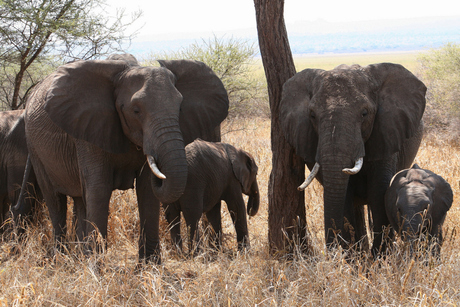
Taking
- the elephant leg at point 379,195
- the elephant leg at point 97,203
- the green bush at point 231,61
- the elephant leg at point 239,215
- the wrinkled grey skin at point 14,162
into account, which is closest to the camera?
the elephant leg at point 97,203

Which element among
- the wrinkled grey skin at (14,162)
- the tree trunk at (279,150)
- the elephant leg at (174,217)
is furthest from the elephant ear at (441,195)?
the wrinkled grey skin at (14,162)

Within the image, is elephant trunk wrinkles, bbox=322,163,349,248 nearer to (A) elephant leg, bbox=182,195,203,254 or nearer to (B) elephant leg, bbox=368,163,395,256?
(B) elephant leg, bbox=368,163,395,256

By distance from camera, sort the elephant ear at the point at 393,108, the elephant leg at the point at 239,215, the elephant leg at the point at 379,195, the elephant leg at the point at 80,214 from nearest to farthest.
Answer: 1. the elephant ear at the point at 393,108
2. the elephant leg at the point at 379,195
3. the elephant leg at the point at 80,214
4. the elephant leg at the point at 239,215

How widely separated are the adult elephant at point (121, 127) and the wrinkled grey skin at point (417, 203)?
1.70 metres

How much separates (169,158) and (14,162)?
2.71 meters

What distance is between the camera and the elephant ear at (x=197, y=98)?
470cm

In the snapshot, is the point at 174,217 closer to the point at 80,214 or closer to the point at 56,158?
the point at 80,214

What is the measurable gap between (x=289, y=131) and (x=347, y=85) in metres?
0.65

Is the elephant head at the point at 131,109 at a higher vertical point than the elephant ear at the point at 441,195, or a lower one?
higher

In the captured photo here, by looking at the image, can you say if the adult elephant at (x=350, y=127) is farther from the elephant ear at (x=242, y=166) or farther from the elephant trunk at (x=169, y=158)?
the elephant ear at (x=242, y=166)

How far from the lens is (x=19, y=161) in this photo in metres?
5.89

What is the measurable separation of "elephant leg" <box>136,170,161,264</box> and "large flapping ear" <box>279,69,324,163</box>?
1346mm

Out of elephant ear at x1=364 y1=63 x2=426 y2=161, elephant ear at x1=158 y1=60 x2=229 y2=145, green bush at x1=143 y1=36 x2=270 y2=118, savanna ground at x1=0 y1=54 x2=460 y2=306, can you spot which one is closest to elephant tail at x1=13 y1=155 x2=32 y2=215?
savanna ground at x1=0 y1=54 x2=460 y2=306

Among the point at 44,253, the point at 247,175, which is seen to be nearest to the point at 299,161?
the point at 247,175
